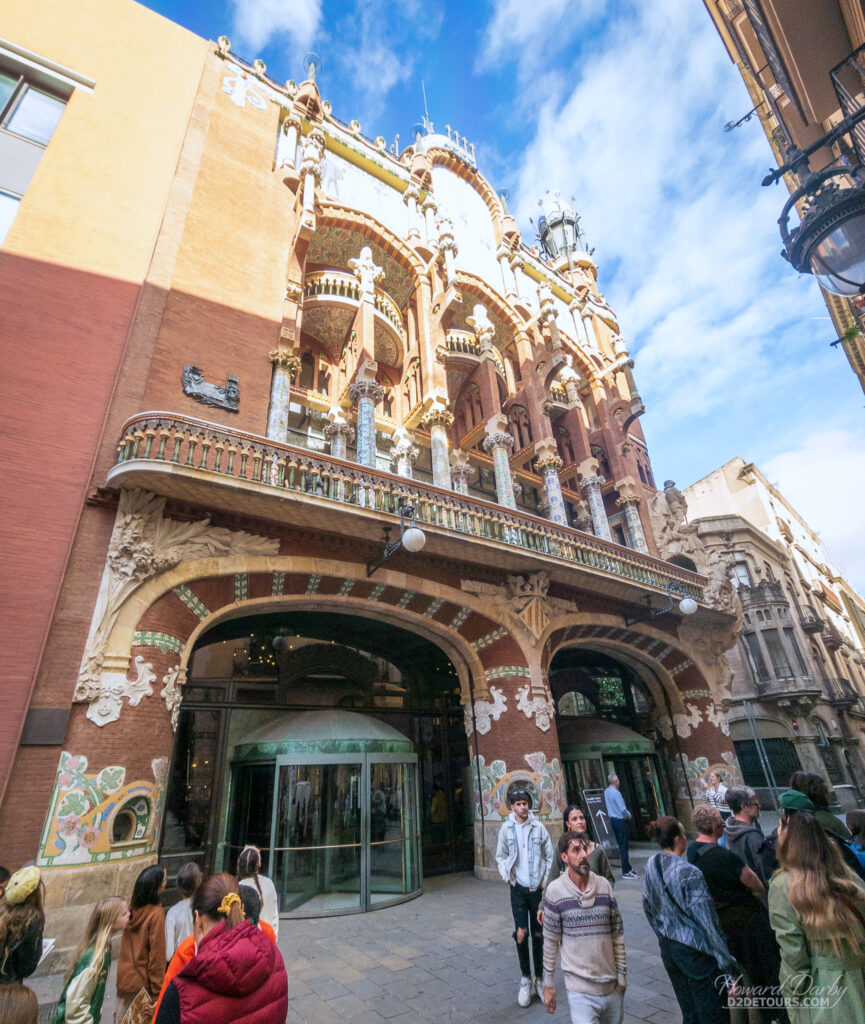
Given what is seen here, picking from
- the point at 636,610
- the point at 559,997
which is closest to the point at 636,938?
the point at 559,997

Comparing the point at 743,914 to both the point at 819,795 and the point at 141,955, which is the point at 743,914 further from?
the point at 141,955

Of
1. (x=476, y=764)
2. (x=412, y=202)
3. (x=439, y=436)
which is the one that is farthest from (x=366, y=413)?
(x=412, y=202)

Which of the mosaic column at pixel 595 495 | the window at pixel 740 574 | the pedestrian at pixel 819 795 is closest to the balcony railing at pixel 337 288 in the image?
the mosaic column at pixel 595 495

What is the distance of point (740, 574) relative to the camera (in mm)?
28141

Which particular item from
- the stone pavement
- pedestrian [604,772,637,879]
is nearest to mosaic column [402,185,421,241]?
pedestrian [604,772,637,879]

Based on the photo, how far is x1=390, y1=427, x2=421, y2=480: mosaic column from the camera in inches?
553

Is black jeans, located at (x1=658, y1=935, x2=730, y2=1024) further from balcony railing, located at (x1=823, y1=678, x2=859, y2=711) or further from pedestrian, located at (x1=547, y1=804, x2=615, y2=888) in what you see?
balcony railing, located at (x1=823, y1=678, x2=859, y2=711)

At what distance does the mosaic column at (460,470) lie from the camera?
1541 cm

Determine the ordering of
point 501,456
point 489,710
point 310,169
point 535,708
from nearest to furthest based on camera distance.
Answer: point 535,708 → point 489,710 → point 310,169 → point 501,456

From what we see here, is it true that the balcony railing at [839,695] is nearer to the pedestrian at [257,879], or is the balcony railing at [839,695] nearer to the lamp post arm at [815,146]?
the lamp post arm at [815,146]

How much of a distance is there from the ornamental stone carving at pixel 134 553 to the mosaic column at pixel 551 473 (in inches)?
373

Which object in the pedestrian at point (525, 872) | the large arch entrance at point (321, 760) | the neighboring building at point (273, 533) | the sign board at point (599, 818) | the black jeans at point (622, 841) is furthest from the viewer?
the sign board at point (599, 818)

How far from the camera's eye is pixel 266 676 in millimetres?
10664

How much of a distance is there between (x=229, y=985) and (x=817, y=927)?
8.31 feet
